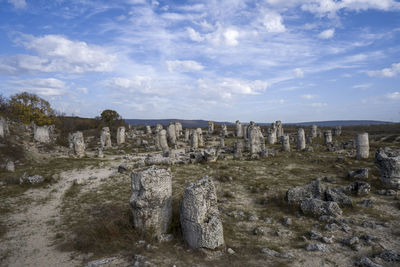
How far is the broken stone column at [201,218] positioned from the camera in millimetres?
5438

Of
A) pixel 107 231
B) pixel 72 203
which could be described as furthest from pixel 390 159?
pixel 72 203

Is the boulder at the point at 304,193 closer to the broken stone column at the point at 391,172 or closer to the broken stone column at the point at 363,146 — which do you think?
the broken stone column at the point at 391,172

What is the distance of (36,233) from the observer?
6.81m

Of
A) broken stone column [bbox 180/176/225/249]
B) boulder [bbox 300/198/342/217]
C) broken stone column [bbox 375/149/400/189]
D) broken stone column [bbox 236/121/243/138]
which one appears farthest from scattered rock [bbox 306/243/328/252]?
broken stone column [bbox 236/121/243/138]

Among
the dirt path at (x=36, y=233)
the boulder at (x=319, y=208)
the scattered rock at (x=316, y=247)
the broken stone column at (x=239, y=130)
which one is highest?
the broken stone column at (x=239, y=130)

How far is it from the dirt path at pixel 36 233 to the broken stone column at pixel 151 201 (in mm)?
1675

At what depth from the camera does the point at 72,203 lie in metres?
9.29

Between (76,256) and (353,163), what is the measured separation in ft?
54.0

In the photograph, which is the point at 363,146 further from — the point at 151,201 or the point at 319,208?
the point at 151,201

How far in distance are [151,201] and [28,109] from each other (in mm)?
35628

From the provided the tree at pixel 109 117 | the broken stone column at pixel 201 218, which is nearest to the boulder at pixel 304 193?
the broken stone column at pixel 201 218

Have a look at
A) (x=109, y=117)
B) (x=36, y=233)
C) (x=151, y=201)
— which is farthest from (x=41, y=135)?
(x=151, y=201)

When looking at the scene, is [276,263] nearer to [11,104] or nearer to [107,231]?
[107,231]

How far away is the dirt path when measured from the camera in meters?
5.40
